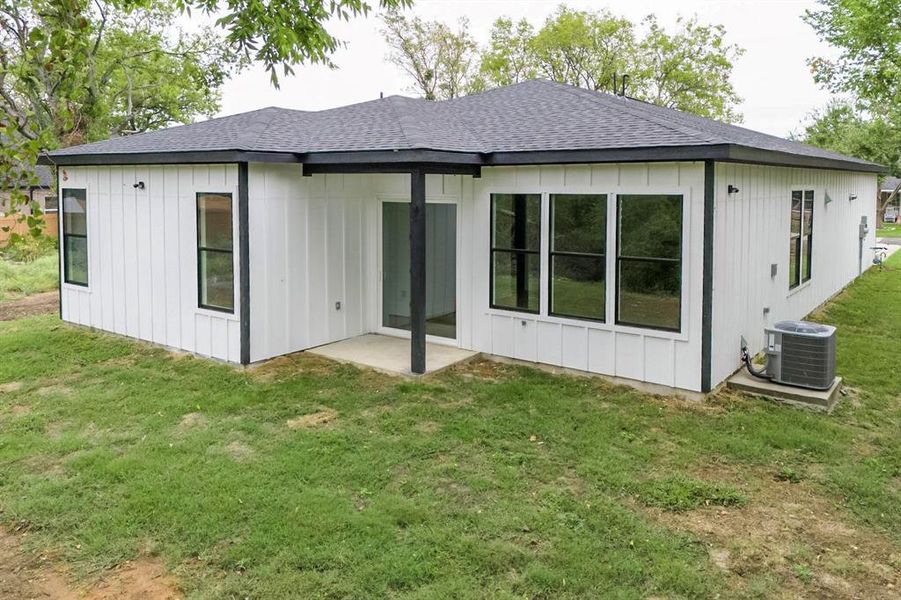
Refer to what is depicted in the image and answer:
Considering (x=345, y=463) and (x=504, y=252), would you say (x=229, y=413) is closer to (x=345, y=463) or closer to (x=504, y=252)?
(x=345, y=463)

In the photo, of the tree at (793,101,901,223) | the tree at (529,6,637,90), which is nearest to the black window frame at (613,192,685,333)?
the tree at (793,101,901,223)

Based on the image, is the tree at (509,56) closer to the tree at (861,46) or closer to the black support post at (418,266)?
the tree at (861,46)

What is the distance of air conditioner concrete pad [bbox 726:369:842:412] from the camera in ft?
21.4

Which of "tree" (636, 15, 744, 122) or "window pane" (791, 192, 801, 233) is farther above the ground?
"tree" (636, 15, 744, 122)

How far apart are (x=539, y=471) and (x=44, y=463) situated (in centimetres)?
380

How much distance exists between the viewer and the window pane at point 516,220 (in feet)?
25.4

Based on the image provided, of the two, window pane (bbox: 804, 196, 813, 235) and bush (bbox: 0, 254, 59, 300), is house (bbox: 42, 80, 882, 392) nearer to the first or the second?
window pane (bbox: 804, 196, 813, 235)

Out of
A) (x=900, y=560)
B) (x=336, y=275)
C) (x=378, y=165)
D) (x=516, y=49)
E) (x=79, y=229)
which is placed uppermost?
(x=516, y=49)

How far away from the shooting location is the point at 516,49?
122ft

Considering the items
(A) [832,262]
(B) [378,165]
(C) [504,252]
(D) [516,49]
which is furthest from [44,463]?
(D) [516,49]

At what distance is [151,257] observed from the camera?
8.86 m

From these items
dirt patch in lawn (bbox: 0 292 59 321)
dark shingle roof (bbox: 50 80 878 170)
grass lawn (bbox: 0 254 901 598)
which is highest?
dark shingle roof (bbox: 50 80 878 170)

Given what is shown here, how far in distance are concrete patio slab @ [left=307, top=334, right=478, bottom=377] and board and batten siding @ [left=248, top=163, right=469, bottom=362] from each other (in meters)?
0.26

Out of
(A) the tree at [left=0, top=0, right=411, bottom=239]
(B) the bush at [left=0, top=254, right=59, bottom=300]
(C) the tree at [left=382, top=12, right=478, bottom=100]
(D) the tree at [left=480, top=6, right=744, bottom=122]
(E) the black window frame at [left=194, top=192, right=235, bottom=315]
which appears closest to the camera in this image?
(A) the tree at [left=0, top=0, right=411, bottom=239]
